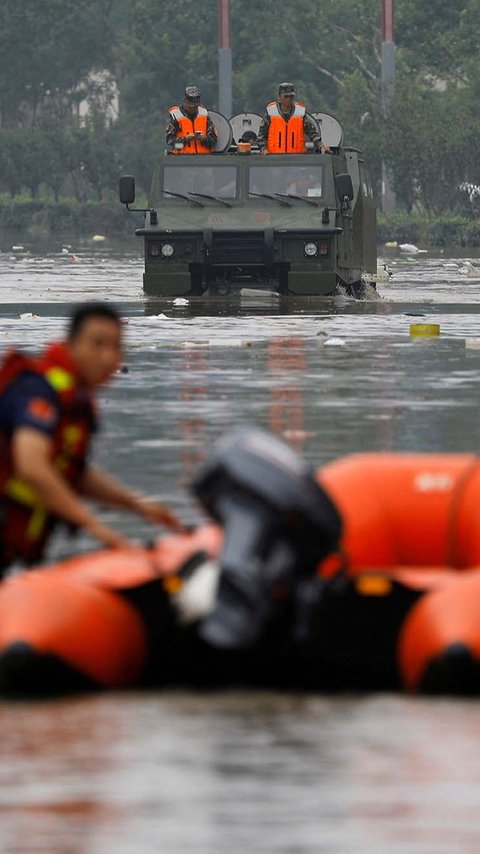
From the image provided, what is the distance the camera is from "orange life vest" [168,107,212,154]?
3077 centimetres

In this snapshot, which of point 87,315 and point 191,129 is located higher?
point 191,129

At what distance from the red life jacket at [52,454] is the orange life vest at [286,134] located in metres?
23.0

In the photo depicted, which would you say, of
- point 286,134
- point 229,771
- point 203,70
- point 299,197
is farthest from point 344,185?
point 203,70

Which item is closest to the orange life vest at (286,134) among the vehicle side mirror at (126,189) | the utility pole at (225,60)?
the vehicle side mirror at (126,189)

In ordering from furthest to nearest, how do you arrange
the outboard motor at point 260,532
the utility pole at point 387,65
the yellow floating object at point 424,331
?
the utility pole at point 387,65, the yellow floating object at point 424,331, the outboard motor at point 260,532

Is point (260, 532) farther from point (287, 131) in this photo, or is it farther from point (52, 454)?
point (287, 131)

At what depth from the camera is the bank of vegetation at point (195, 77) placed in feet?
252

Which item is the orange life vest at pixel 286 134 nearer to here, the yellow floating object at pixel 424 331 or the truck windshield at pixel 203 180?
the truck windshield at pixel 203 180

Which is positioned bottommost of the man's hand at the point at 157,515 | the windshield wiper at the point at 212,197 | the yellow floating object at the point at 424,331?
the yellow floating object at the point at 424,331

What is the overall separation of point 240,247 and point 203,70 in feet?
212

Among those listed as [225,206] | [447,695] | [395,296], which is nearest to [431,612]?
[447,695]

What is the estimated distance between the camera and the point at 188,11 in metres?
94.1

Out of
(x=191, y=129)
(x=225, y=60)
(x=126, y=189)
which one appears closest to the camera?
(x=191, y=129)

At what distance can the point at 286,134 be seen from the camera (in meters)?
30.8
